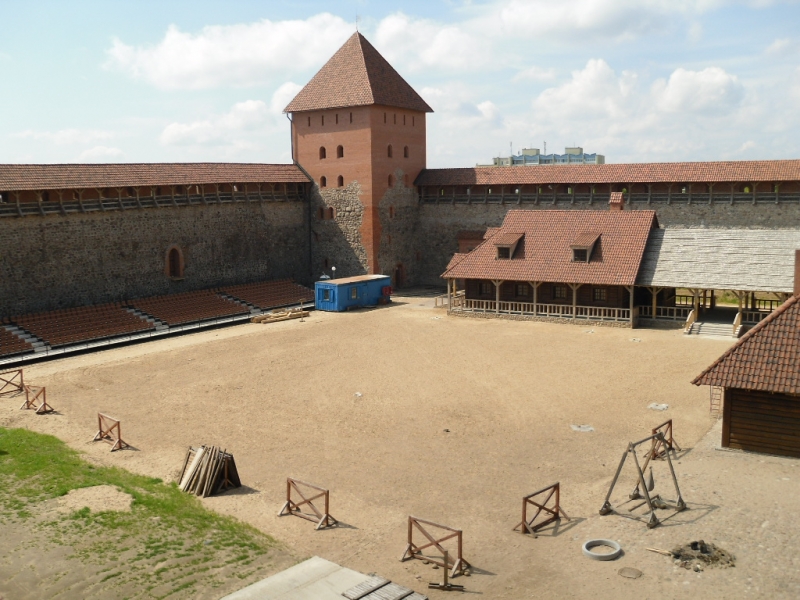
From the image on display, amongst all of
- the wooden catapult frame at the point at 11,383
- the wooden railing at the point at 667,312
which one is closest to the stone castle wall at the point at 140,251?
the wooden catapult frame at the point at 11,383

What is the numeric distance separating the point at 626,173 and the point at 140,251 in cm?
2188

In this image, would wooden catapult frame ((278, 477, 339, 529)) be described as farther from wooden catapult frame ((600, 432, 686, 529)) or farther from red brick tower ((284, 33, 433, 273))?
red brick tower ((284, 33, 433, 273))

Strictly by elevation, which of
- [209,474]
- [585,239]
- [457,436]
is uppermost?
[585,239]

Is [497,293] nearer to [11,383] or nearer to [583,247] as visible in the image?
[583,247]

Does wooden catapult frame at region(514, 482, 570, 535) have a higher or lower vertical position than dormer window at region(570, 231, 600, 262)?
lower

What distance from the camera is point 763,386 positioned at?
15.4m

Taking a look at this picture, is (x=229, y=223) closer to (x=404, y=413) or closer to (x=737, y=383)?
(x=404, y=413)

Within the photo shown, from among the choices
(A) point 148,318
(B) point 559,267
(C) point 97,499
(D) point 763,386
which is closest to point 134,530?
(C) point 97,499

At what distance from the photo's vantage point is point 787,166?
33094mm

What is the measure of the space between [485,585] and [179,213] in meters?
26.1

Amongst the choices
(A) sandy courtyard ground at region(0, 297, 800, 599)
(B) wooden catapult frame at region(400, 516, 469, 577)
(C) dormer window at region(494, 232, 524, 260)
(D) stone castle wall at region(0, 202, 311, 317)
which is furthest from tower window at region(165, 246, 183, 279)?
(B) wooden catapult frame at region(400, 516, 469, 577)

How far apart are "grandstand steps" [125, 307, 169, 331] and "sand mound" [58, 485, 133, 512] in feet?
53.3

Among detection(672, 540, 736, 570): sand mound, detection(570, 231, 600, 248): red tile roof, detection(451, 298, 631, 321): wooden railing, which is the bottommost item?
detection(672, 540, 736, 570): sand mound

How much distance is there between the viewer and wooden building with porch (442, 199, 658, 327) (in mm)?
30844
